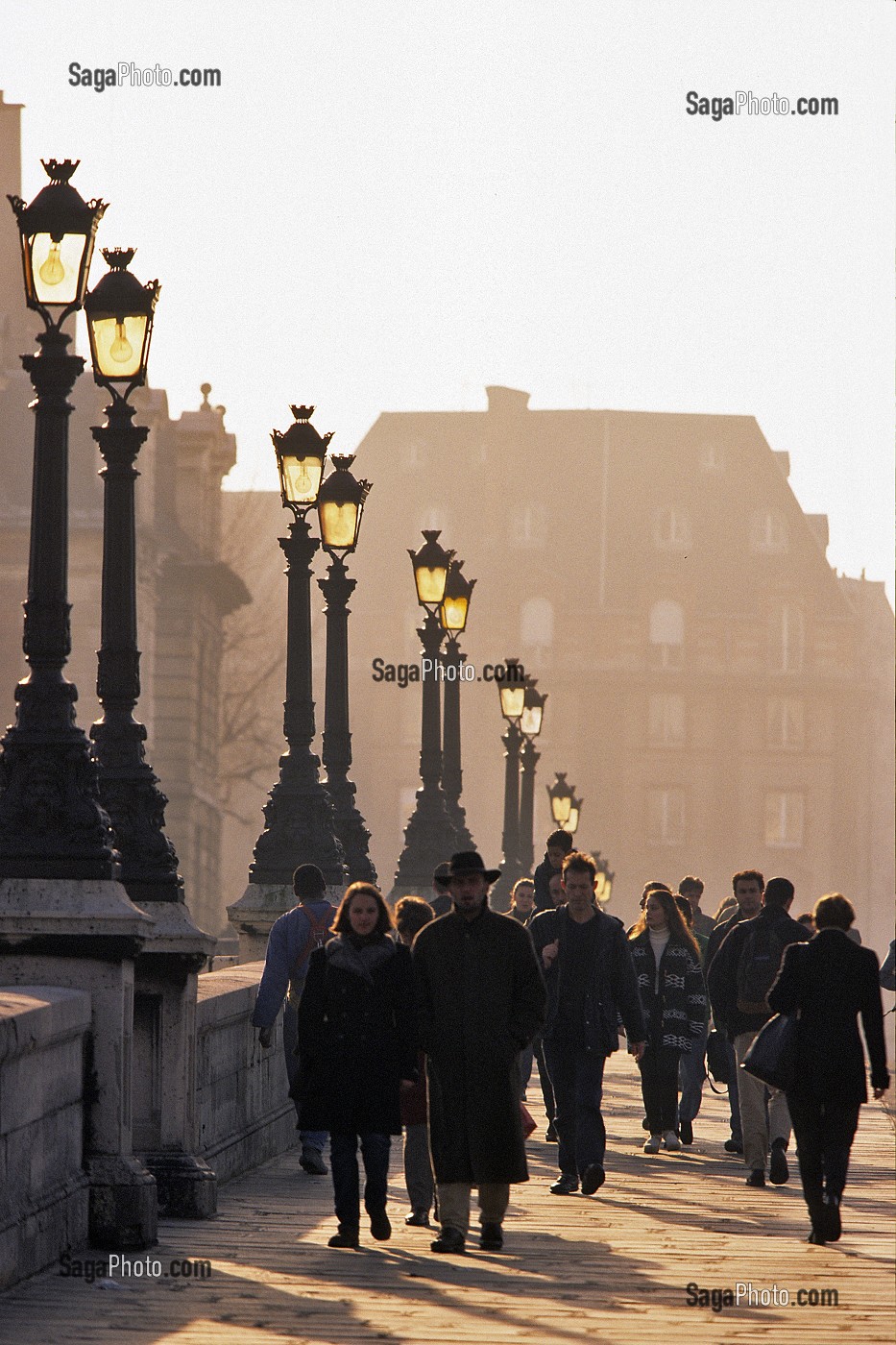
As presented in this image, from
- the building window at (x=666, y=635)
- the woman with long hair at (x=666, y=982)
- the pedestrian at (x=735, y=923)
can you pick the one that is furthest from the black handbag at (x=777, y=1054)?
the building window at (x=666, y=635)

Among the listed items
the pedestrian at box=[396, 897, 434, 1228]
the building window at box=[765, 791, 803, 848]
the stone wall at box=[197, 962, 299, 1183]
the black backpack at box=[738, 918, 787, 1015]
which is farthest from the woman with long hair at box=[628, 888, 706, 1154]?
the building window at box=[765, 791, 803, 848]

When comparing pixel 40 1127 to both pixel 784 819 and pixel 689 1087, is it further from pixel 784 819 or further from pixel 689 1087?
pixel 784 819

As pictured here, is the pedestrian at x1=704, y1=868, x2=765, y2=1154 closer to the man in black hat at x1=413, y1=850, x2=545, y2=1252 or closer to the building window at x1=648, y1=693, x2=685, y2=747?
the man in black hat at x1=413, y1=850, x2=545, y2=1252

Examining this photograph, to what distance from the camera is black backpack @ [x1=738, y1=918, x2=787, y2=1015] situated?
532 inches

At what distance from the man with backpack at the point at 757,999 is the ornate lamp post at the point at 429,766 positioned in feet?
26.4

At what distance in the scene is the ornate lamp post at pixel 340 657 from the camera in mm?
17781

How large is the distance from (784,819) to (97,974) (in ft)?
239

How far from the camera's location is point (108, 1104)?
9672mm

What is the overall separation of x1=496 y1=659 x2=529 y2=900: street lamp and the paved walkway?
1643 centimetres

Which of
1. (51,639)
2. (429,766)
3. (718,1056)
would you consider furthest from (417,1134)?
(429,766)

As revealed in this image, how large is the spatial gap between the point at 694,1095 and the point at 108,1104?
24.2 ft

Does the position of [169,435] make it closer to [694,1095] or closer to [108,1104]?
[694,1095]

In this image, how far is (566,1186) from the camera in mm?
12539

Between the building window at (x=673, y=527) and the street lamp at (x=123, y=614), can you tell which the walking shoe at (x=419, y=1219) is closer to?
the street lamp at (x=123, y=614)
